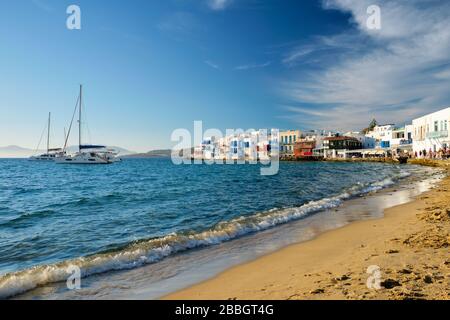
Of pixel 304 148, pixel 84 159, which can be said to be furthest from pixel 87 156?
pixel 304 148

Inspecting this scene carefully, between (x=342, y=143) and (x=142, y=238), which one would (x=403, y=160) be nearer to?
(x=342, y=143)

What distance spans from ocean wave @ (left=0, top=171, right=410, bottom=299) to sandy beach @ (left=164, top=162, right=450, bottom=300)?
8.09 feet

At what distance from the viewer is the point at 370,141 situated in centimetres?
10388

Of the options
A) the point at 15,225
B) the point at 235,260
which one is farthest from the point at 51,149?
the point at 235,260

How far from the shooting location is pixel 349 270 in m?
6.32

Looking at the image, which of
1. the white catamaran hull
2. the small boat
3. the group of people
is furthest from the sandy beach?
the white catamaran hull

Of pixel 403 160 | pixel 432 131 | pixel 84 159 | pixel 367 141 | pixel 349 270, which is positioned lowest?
pixel 349 270

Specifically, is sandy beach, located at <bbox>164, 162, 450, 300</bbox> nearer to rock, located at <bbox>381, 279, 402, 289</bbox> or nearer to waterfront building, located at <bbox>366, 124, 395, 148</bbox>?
rock, located at <bbox>381, 279, 402, 289</bbox>

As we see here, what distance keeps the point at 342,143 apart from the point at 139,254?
9927 cm

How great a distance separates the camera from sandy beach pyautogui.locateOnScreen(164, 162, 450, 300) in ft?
16.5

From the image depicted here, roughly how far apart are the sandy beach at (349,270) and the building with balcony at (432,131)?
50062 mm

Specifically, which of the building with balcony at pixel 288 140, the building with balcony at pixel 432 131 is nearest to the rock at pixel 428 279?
the building with balcony at pixel 432 131
